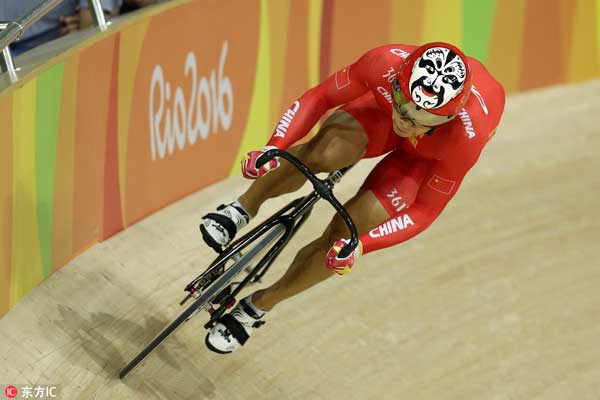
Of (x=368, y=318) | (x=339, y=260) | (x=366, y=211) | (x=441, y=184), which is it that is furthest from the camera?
(x=368, y=318)

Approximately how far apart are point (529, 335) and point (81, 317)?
8.31ft

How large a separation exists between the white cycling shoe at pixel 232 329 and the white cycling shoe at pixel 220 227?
1.19 feet

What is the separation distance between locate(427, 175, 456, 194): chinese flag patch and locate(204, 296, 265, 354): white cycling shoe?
106cm

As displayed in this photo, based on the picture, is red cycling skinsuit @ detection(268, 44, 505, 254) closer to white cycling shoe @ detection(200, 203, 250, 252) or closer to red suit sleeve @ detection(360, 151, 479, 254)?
red suit sleeve @ detection(360, 151, 479, 254)

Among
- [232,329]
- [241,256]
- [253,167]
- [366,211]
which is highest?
[253,167]

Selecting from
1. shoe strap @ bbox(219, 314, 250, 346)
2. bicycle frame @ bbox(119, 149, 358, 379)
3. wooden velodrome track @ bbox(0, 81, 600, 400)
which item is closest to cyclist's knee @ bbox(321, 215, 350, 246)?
bicycle frame @ bbox(119, 149, 358, 379)

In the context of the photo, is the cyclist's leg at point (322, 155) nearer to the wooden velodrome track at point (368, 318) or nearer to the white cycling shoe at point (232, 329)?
the white cycling shoe at point (232, 329)

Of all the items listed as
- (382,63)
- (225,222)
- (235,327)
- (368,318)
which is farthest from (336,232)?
(368,318)

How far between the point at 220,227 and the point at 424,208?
0.92 meters

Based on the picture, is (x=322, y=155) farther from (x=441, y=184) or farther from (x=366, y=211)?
(x=441, y=184)

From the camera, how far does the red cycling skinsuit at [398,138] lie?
4.21 m

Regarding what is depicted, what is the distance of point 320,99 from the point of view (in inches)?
173

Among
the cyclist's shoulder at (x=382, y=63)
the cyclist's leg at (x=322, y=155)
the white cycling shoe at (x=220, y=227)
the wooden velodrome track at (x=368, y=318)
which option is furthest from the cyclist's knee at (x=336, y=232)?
the wooden velodrome track at (x=368, y=318)

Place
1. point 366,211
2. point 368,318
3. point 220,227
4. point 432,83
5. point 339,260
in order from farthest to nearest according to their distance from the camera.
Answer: point 368,318
point 366,211
point 220,227
point 339,260
point 432,83
